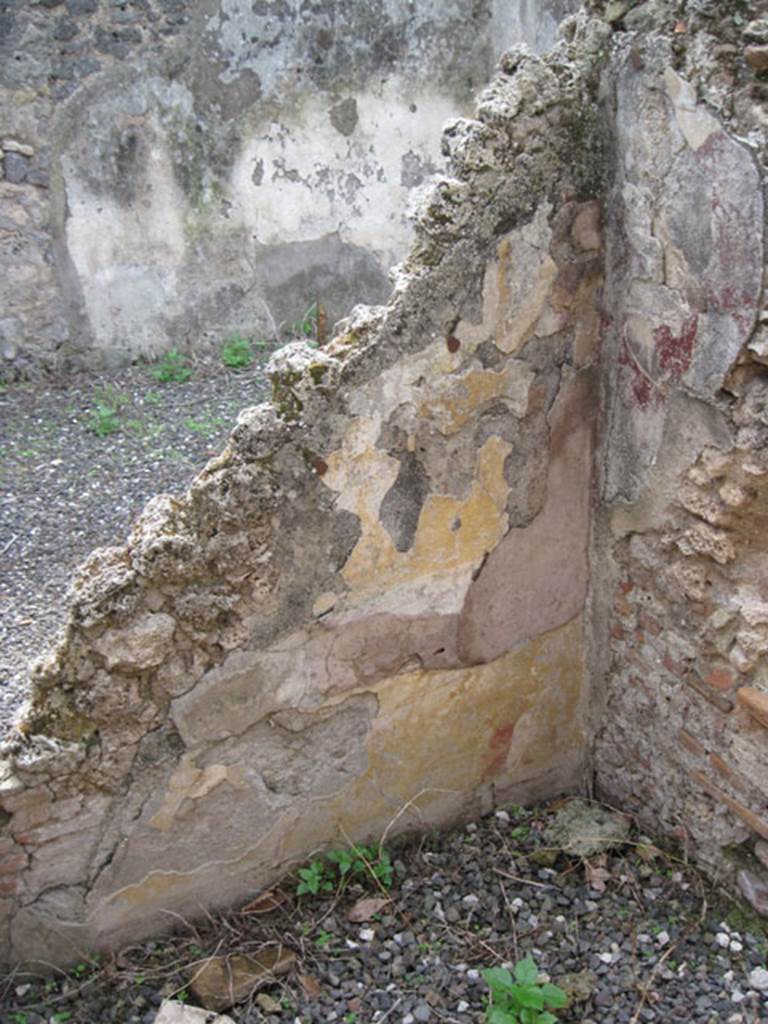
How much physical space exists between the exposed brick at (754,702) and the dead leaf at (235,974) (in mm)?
1294

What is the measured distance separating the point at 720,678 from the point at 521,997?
0.88m

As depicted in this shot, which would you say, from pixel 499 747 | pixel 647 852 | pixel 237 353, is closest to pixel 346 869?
pixel 499 747

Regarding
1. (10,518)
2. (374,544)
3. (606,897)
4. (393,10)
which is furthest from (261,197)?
(606,897)

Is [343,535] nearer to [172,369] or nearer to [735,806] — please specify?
[735,806]

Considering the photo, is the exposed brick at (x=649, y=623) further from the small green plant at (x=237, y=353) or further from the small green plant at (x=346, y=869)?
the small green plant at (x=237, y=353)

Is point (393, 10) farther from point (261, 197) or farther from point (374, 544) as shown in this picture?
point (374, 544)

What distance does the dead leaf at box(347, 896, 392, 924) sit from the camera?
101 inches

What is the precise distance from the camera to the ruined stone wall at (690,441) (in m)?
1.98

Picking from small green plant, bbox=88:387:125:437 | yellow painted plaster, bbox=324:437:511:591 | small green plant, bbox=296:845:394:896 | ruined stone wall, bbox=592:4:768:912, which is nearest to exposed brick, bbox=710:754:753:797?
ruined stone wall, bbox=592:4:768:912

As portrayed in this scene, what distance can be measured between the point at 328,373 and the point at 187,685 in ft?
2.67

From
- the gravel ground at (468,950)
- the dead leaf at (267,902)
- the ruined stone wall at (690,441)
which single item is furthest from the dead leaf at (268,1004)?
the ruined stone wall at (690,441)

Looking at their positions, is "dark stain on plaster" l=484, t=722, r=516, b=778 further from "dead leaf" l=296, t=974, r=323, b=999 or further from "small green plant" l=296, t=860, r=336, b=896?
"dead leaf" l=296, t=974, r=323, b=999

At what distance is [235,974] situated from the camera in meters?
2.43

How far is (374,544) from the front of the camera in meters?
2.37
